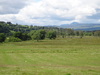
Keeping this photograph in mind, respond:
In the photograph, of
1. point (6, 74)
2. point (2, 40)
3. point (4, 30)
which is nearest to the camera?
point (6, 74)

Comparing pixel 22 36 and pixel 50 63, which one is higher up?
pixel 22 36

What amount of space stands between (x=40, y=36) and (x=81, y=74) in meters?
125

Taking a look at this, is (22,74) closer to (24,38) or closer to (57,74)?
(57,74)

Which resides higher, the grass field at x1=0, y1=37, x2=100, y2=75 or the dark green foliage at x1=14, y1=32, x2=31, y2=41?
the dark green foliage at x1=14, y1=32, x2=31, y2=41

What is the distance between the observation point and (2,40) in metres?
121

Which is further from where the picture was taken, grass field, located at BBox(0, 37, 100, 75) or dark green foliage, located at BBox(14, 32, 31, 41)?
dark green foliage, located at BBox(14, 32, 31, 41)

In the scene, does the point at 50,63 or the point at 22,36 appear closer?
the point at 50,63

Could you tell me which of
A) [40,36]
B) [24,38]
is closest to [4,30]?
[24,38]

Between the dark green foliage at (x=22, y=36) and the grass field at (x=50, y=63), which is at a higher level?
the dark green foliage at (x=22, y=36)

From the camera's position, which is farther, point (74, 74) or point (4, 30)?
point (4, 30)

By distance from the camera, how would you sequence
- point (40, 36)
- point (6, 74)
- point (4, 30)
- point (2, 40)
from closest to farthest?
point (6, 74)
point (2, 40)
point (40, 36)
point (4, 30)

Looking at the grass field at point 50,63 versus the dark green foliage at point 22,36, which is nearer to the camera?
the grass field at point 50,63

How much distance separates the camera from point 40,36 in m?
140

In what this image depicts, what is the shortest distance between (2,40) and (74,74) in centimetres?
11398
